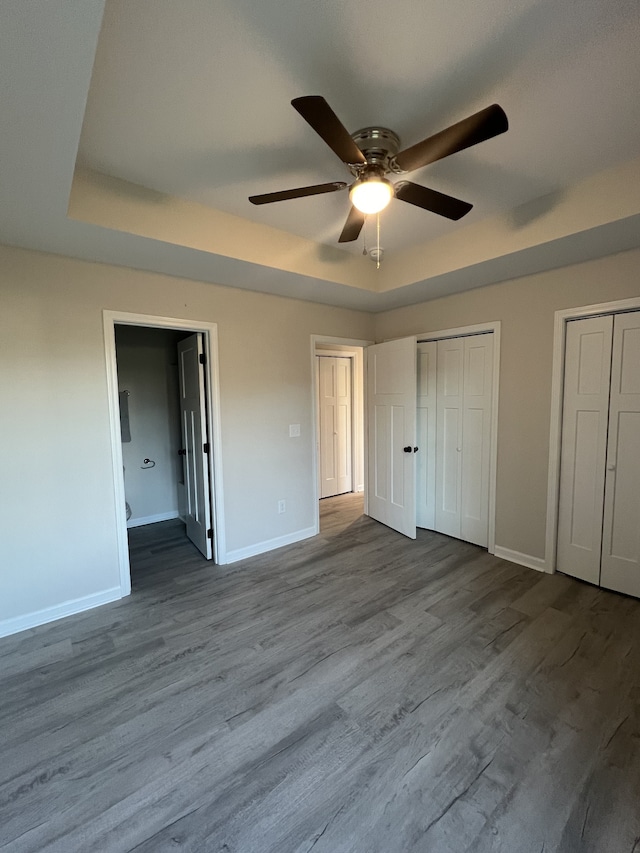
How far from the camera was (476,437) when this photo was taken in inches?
134

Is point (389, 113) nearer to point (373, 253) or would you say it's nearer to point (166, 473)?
point (373, 253)

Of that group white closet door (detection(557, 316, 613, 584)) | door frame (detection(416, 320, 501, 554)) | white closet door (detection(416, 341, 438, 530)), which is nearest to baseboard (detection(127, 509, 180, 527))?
white closet door (detection(416, 341, 438, 530))

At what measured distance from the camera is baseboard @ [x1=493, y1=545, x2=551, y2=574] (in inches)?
118

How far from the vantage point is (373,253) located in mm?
2398

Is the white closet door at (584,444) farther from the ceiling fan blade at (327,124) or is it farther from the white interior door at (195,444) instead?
the white interior door at (195,444)

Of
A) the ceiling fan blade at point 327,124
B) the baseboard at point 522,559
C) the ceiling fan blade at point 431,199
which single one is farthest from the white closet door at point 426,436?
the ceiling fan blade at point 327,124

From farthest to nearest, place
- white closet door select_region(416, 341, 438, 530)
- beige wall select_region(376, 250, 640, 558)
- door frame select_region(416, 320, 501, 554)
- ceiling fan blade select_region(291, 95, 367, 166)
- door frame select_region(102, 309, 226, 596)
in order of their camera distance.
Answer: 1. white closet door select_region(416, 341, 438, 530)
2. door frame select_region(416, 320, 501, 554)
3. beige wall select_region(376, 250, 640, 558)
4. door frame select_region(102, 309, 226, 596)
5. ceiling fan blade select_region(291, 95, 367, 166)

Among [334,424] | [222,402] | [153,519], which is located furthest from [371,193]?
[153,519]

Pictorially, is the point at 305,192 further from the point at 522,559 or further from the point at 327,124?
the point at 522,559

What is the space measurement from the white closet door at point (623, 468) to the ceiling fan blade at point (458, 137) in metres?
1.97

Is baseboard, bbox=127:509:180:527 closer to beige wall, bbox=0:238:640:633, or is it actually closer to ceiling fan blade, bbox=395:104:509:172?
beige wall, bbox=0:238:640:633

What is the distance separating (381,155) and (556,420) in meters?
2.30

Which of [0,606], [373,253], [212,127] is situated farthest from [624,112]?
[0,606]

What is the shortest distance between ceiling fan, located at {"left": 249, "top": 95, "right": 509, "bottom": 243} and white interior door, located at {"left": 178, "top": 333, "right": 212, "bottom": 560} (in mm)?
1821
